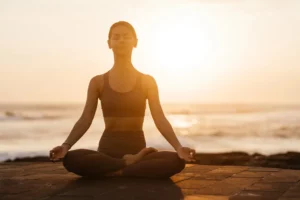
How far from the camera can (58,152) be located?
14.5 feet

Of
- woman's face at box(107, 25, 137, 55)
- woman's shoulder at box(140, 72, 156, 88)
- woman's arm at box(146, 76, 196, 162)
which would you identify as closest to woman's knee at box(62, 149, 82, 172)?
woman's arm at box(146, 76, 196, 162)

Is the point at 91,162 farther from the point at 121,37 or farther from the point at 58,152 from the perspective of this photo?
the point at 121,37

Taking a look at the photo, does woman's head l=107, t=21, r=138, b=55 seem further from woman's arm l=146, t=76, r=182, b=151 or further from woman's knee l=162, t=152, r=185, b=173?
woman's knee l=162, t=152, r=185, b=173

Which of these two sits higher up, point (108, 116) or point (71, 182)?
point (108, 116)

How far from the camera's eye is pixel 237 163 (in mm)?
8414

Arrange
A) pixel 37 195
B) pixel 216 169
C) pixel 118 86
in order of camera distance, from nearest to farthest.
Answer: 1. pixel 37 195
2. pixel 118 86
3. pixel 216 169

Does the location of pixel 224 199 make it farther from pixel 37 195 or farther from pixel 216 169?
pixel 216 169

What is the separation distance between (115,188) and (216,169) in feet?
7.33

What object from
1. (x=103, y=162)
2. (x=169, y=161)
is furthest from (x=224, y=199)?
(x=103, y=162)

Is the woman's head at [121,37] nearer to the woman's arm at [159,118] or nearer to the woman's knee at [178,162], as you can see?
the woman's arm at [159,118]

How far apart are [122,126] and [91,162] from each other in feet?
1.56

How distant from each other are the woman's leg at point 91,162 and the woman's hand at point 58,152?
0.45 feet

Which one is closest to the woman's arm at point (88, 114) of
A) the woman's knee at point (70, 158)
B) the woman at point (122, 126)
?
the woman at point (122, 126)

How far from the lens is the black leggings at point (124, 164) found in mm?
4570
